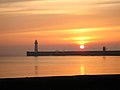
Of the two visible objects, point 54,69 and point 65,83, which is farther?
point 54,69

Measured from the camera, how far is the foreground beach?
41.9ft

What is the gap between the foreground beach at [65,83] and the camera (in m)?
12.8

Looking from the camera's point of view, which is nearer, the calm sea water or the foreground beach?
the foreground beach

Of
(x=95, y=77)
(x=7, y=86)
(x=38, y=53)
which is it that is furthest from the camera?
(x=38, y=53)

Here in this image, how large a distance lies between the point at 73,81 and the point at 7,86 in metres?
2.25

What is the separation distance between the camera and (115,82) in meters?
13.3

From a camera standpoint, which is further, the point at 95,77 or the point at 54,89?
the point at 95,77

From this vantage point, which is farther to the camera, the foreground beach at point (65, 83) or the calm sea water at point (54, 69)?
the calm sea water at point (54, 69)

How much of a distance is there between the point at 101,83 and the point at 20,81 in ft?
8.83

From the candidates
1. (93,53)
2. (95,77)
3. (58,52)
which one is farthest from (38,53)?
(95,77)

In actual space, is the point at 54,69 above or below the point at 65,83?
above

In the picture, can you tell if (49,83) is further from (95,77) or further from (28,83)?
(95,77)

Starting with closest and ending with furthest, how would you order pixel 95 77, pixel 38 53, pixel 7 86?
pixel 7 86
pixel 95 77
pixel 38 53

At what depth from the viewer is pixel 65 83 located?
13.2 metres
